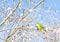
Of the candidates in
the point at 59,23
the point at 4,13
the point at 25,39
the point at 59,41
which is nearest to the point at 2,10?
the point at 4,13

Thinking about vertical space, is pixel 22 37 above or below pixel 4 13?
below

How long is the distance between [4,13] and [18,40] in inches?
82.0

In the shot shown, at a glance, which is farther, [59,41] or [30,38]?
A: [30,38]

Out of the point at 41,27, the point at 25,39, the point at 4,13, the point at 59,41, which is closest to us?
the point at 41,27

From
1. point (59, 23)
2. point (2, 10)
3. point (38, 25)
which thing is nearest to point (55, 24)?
point (59, 23)

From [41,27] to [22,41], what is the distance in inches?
158

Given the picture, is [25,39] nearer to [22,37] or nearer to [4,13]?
[22,37]

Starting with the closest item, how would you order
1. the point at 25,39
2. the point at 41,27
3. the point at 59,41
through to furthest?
the point at 41,27
the point at 59,41
the point at 25,39

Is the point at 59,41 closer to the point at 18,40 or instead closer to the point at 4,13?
the point at 4,13

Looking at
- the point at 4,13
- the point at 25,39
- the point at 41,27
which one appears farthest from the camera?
the point at 25,39

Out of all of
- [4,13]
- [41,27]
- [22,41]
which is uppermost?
[4,13]

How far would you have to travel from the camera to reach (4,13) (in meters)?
3.33

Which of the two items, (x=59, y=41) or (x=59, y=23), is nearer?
(x=59, y=41)

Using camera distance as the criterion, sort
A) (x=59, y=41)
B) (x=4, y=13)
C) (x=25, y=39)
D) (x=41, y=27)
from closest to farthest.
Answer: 1. (x=41, y=27)
2. (x=59, y=41)
3. (x=4, y=13)
4. (x=25, y=39)
